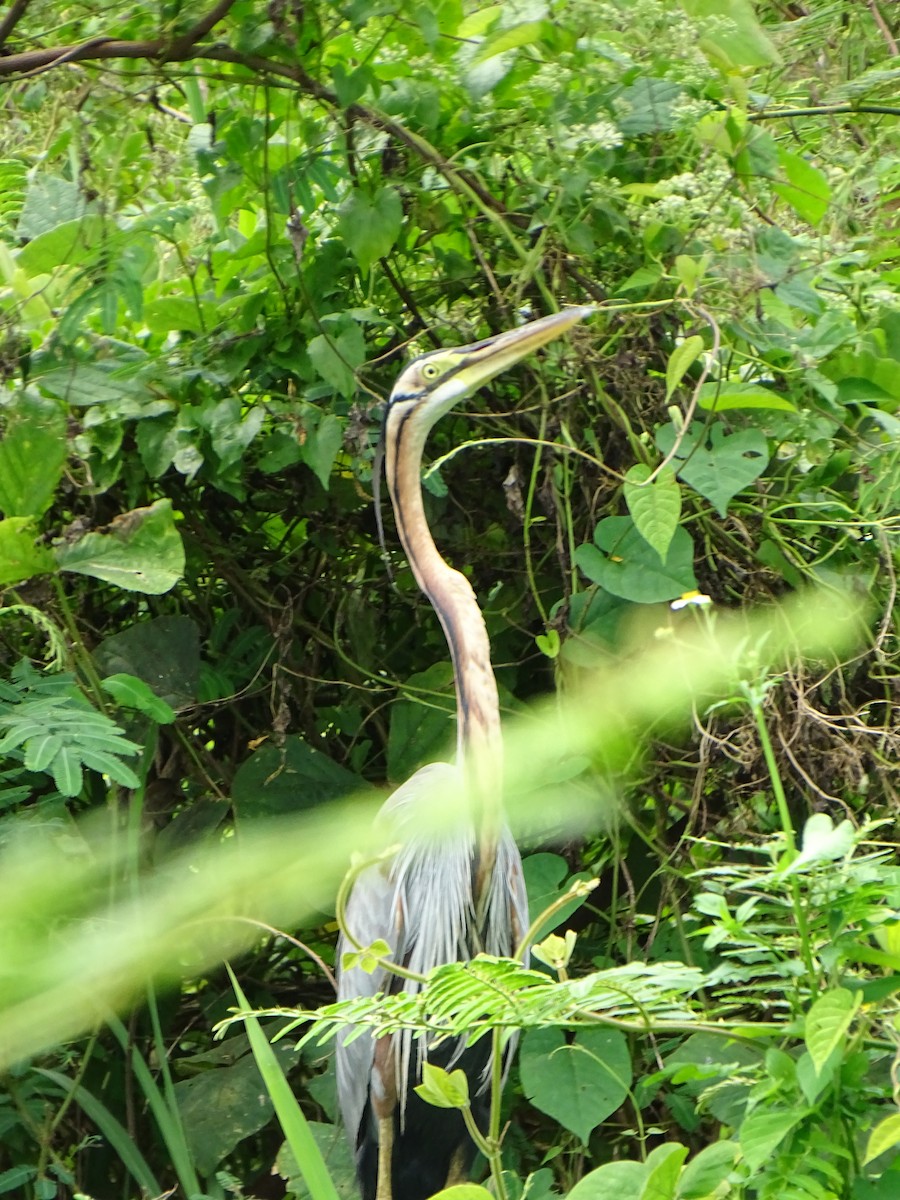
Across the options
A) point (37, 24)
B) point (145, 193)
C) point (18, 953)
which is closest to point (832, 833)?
point (18, 953)

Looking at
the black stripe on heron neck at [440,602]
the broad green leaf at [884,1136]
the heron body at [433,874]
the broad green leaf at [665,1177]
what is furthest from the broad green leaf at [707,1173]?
the black stripe on heron neck at [440,602]

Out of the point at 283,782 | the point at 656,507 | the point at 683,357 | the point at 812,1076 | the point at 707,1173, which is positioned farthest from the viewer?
the point at 283,782

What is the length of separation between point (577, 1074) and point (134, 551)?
0.98 m

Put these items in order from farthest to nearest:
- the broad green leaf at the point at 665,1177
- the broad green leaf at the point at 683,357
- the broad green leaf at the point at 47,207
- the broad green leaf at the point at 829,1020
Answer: the broad green leaf at the point at 47,207, the broad green leaf at the point at 683,357, the broad green leaf at the point at 665,1177, the broad green leaf at the point at 829,1020

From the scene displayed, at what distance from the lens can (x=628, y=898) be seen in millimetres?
2098

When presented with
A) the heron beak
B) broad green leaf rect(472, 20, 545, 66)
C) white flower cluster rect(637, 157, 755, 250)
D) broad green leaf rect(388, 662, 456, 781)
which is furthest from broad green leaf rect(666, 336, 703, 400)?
broad green leaf rect(388, 662, 456, 781)

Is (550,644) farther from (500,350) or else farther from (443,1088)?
(443,1088)

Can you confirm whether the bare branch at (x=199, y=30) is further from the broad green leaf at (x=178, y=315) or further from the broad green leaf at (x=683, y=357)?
the broad green leaf at (x=683, y=357)

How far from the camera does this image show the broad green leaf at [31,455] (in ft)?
6.54

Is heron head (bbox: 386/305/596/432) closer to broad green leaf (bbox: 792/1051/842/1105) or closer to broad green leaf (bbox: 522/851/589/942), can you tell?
broad green leaf (bbox: 522/851/589/942)

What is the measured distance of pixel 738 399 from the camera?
1887mm

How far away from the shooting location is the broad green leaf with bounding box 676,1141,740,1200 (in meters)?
1.32

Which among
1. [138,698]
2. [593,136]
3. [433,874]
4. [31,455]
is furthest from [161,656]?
[593,136]

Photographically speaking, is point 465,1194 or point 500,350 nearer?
point 465,1194
